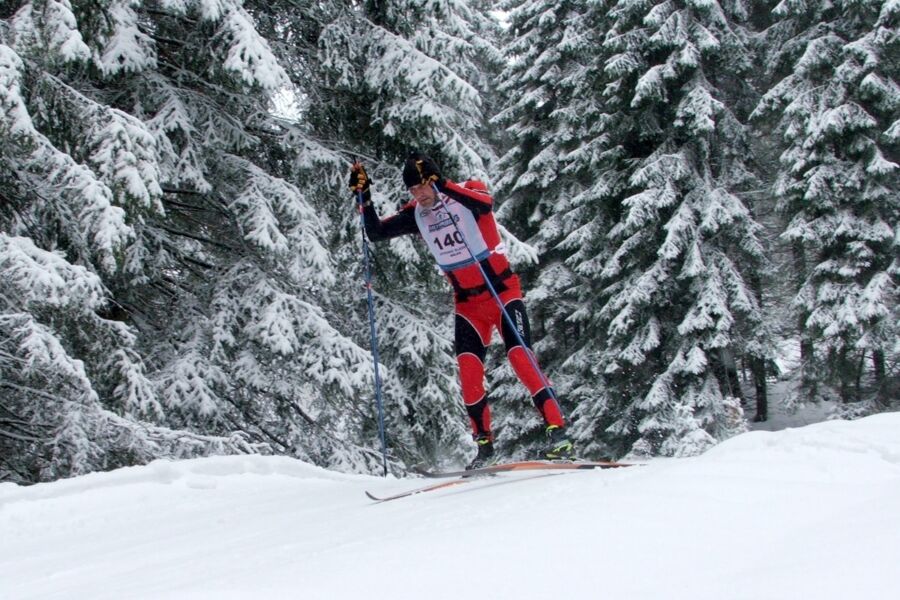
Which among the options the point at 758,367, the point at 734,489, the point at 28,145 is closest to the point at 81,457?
the point at 28,145

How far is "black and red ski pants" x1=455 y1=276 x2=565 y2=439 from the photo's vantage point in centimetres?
586

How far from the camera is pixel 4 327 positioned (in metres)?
5.33

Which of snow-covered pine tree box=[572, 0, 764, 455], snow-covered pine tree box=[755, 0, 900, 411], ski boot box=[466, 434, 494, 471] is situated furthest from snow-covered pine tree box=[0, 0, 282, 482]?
snow-covered pine tree box=[755, 0, 900, 411]

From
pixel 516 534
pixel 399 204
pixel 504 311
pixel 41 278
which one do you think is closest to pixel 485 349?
pixel 504 311

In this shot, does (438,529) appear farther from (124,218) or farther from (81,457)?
(124,218)

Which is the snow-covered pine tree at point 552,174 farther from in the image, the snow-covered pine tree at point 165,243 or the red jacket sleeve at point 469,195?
the red jacket sleeve at point 469,195

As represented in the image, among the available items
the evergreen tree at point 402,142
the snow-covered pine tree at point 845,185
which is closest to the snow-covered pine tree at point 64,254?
the evergreen tree at point 402,142

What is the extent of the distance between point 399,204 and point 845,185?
9.60 metres

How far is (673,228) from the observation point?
15.6m

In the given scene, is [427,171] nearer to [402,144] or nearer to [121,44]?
[121,44]

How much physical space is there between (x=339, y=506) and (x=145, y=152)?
3.44 meters

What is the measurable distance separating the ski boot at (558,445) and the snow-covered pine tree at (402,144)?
4003mm

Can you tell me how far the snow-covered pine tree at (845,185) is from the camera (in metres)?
14.3

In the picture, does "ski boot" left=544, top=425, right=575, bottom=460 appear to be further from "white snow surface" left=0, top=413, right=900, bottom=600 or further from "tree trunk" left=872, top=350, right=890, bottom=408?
"tree trunk" left=872, top=350, right=890, bottom=408
